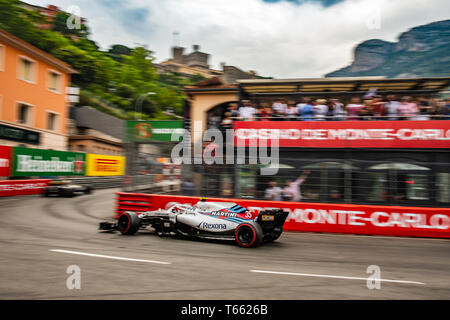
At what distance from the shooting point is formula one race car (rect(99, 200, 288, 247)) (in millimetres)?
8484

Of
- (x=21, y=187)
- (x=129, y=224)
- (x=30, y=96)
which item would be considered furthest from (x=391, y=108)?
(x=30, y=96)

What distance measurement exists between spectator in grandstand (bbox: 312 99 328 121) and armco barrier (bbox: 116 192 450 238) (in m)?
3.35

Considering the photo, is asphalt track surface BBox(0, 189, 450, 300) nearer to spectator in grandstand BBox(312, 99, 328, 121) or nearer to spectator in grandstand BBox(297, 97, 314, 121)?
spectator in grandstand BBox(312, 99, 328, 121)

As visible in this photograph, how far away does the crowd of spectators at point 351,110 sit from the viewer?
41.0 feet

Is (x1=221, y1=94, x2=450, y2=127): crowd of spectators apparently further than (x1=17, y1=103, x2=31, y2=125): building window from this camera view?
No

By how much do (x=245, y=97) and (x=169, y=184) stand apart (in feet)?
17.0

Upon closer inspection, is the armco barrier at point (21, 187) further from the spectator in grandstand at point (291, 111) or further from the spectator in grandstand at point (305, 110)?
the spectator in grandstand at point (305, 110)

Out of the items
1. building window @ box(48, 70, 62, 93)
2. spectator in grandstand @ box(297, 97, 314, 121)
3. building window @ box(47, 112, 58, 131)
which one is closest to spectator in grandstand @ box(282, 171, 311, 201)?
spectator in grandstand @ box(297, 97, 314, 121)

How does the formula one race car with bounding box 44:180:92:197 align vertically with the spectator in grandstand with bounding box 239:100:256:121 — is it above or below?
below

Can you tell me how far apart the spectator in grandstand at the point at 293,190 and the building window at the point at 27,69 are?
23.0 metres

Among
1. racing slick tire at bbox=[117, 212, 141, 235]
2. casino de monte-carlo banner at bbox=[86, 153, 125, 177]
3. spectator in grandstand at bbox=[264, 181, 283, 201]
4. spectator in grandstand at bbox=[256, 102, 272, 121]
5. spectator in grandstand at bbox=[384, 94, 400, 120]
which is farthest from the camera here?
casino de monte-carlo banner at bbox=[86, 153, 125, 177]

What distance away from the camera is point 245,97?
15641 millimetres

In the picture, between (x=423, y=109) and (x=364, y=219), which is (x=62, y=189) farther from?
(x=423, y=109)
